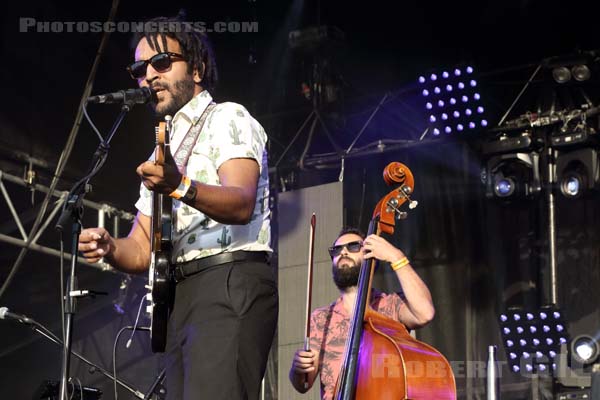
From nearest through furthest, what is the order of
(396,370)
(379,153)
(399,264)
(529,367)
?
(396,370)
(399,264)
(529,367)
(379,153)

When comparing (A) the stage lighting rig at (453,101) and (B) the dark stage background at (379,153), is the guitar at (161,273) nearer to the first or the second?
(B) the dark stage background at (379,153)

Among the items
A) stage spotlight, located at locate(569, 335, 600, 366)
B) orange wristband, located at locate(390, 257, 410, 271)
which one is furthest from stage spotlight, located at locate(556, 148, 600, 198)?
A: orange wristband, located at locate(390, 257, 410, 271)

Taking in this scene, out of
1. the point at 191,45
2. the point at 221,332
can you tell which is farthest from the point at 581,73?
the point at 221,332

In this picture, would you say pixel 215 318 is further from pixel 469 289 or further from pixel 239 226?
pixel 469 289

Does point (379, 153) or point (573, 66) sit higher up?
point (573, 66)

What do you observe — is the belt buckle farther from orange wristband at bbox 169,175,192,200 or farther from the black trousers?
orange wristband at bbox 169,175,192,200

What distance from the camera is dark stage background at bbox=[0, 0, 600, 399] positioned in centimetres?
682

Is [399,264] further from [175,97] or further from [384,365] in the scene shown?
[175,97]

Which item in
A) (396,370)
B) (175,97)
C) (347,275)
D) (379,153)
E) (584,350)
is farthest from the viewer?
(379,153)

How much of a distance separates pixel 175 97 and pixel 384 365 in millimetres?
1514

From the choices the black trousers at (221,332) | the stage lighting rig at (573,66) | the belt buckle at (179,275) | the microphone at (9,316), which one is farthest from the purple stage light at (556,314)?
the belt buckle at (179,275)

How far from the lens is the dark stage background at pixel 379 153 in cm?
682

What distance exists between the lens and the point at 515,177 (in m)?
7.23

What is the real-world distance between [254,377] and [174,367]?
0.24 m
